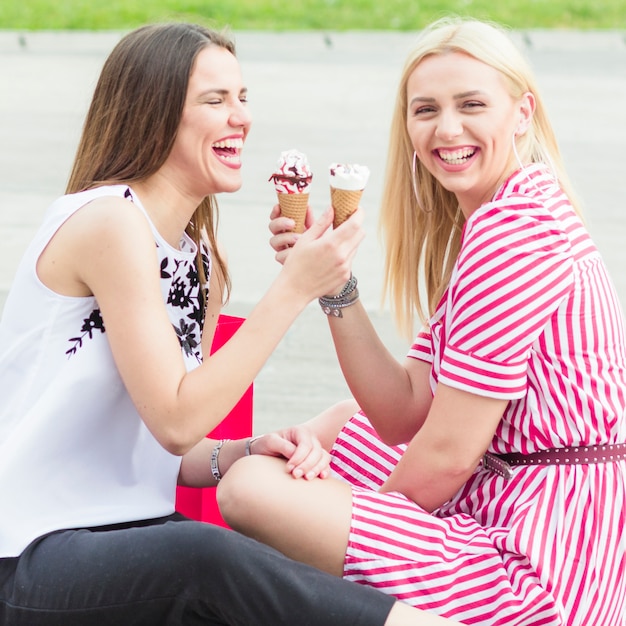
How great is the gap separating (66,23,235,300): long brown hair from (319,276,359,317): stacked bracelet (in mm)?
539

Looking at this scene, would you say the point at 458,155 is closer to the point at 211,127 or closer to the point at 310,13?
the point at 211,127

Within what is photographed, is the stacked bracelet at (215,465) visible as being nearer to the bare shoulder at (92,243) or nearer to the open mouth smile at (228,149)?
the bare shoulder at (92,243)

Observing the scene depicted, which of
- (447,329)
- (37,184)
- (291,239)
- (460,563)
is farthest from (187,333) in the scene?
(37,184)

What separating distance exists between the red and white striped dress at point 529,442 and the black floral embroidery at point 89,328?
0.66 meters

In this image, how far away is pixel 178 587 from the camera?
231 cm

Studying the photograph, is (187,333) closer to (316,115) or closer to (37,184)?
(37,184)

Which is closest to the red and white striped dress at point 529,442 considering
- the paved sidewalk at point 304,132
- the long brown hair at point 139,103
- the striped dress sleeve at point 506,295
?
the striped dress sleeve at point 506,295

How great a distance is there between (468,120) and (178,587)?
123cm

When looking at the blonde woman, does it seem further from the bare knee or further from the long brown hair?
the long brown hair

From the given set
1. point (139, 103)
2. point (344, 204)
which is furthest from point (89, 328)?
point (344, 204)

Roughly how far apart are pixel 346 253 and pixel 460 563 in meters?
0.69

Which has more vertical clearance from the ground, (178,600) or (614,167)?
(614,167)

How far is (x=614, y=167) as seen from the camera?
870 cm

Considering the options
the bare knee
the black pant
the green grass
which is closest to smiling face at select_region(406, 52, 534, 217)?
the bare knee
